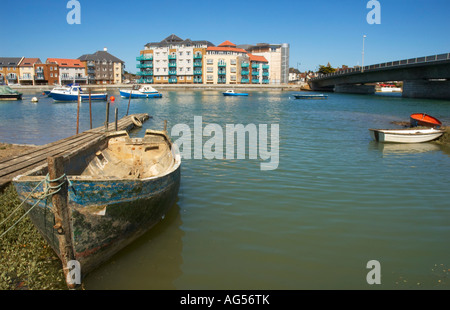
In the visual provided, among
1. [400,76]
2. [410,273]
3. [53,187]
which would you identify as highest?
[400,76]

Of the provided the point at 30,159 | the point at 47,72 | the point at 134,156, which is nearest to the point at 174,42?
the point at 47,72

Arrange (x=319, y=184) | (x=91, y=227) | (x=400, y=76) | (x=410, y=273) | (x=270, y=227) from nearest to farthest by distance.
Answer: (x=91, y=227) → (x=410, y=273) → (x=270, y=227) → (x=319, y=184) → (x=400, y=76)

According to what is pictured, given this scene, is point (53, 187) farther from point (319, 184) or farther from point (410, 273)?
point (319, 184)

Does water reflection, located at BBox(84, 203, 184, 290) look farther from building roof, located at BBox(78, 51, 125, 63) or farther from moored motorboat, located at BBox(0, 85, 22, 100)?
building roof, located at BBox(78, 51, 125, 63)

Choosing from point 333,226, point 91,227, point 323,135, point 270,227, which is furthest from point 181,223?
point 323,135

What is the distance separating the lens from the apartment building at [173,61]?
132000 mm

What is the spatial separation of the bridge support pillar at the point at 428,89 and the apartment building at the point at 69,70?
4258 inches

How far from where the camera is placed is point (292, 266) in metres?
6.95

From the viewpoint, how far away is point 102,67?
135 m

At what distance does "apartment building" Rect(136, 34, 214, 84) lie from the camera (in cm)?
13200

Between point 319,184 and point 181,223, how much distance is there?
17.7 feet

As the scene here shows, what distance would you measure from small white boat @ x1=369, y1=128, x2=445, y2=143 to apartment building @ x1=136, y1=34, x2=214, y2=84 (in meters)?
116

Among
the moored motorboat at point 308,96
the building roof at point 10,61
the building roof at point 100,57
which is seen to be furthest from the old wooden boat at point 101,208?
the building roof at point 10,61

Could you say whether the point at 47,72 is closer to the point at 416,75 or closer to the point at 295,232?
the point at 416,75
